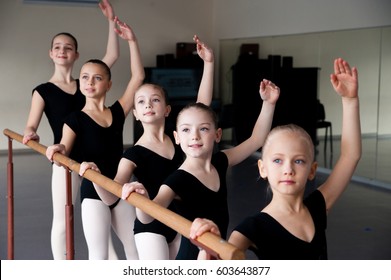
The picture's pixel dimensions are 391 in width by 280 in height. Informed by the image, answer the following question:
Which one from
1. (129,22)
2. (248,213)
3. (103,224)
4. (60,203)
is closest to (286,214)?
(103,224)

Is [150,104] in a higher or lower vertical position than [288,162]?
higher

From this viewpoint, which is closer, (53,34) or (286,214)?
(286,214)

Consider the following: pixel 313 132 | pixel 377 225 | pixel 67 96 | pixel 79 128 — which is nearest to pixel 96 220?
pixel 79 128

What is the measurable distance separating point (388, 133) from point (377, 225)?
2276mm

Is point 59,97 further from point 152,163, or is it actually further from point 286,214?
point 286,214

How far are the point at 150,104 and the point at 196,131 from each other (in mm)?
444

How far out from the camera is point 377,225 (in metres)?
5.20

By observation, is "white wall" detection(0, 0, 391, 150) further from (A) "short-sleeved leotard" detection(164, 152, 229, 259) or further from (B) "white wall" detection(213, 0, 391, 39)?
(A) "short-sleeved leotard" detection(164, 152, 229, 259)

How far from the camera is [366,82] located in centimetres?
728

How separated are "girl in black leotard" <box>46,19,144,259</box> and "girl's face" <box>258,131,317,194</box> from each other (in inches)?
Answer: 52.0

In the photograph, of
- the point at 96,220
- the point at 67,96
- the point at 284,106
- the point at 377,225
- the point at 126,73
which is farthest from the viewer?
the point at 126,73

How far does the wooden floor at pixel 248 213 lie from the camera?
175 inches

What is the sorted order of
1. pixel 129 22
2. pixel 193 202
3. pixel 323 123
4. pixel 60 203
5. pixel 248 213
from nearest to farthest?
pixel 193 202 → pixel 60 203 → pixel 248 213 → pixel 323 123 → pixel 129 22
